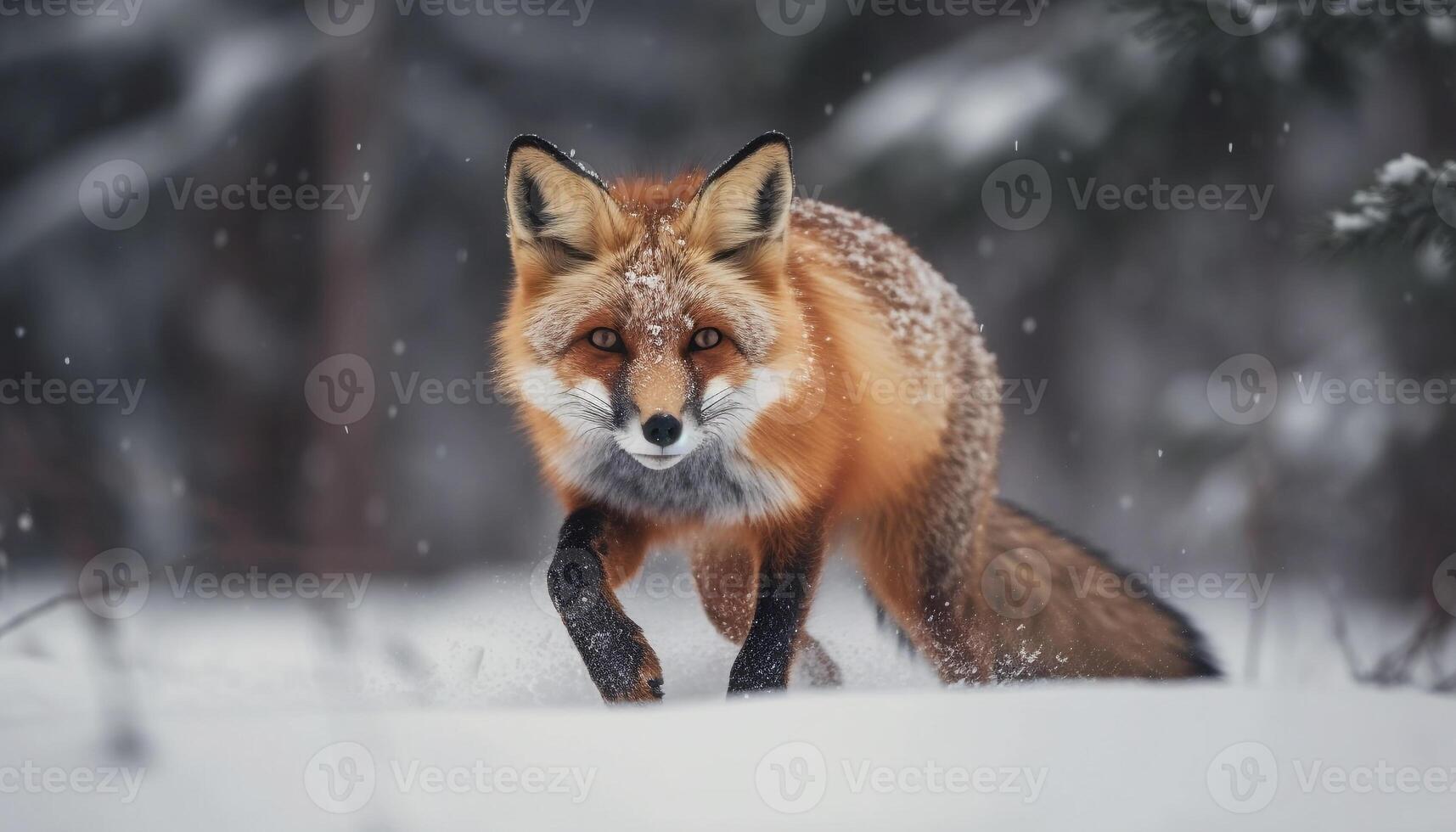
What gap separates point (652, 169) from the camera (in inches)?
234

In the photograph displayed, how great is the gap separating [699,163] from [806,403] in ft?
3.72

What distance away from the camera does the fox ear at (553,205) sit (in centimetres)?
325

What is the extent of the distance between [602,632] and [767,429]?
845mm

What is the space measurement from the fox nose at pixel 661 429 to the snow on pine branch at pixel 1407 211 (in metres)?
3.10

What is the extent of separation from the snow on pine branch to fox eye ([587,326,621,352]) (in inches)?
123

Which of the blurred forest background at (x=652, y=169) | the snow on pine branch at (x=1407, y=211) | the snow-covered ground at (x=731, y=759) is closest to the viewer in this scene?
the snow-covered ground at (x=731, y=759)

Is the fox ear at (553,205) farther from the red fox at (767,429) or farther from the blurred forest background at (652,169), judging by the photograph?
the blurred forest background at (652,169)

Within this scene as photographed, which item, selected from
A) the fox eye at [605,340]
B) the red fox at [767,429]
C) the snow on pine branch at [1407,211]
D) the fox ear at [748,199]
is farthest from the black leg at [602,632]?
the snow on pine branch at [1407,211]

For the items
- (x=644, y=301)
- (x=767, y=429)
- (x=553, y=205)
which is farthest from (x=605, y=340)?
(x=767, y=429)

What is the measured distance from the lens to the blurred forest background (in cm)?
623

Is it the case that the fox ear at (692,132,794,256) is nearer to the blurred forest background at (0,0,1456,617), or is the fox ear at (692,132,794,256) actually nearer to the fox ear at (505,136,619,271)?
the fox ear at (505,136,619,271)

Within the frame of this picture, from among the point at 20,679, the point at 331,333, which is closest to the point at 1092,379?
the point at 331,333

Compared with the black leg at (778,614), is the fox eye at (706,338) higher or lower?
higher

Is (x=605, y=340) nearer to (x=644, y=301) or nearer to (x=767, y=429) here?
(x=644, y=301)
